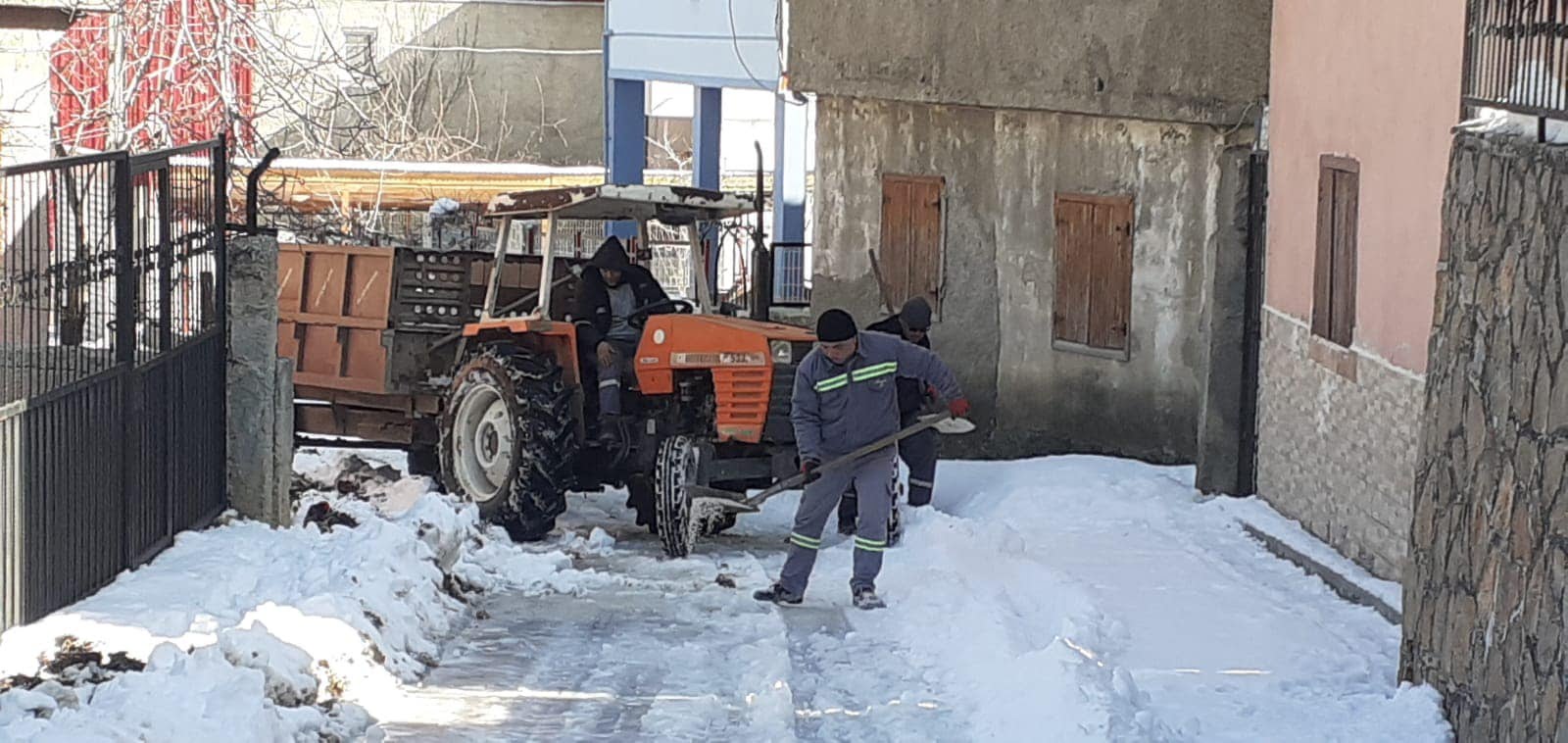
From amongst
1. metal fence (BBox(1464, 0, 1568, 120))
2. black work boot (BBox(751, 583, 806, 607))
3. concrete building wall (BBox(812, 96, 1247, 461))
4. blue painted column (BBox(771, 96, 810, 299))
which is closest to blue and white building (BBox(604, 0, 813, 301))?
blue painted column (BBox(771, 96, 810, 299))

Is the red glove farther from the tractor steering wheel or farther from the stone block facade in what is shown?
the stone block facade

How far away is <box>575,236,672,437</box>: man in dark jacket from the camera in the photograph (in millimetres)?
13578

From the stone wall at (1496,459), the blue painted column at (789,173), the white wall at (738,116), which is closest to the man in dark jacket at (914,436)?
the stone wall at (1496,459)

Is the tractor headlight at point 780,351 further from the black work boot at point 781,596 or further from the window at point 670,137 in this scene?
the window at point 670,137

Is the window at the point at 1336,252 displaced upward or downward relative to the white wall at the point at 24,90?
downward

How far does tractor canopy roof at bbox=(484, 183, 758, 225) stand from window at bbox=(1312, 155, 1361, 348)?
12.5ft

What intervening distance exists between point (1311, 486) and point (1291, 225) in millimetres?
1901

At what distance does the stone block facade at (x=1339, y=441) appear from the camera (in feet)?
35.8

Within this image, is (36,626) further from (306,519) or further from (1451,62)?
(1451,62)

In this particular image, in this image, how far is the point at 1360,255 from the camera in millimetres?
11906

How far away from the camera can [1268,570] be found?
11.9 metres

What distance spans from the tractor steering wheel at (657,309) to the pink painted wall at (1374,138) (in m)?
4.03

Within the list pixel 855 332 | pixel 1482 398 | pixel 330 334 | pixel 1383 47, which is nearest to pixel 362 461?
pixel 330 334

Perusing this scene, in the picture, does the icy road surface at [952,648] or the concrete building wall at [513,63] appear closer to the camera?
the icy road surface at [952,648]
